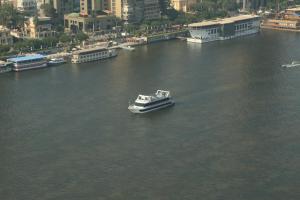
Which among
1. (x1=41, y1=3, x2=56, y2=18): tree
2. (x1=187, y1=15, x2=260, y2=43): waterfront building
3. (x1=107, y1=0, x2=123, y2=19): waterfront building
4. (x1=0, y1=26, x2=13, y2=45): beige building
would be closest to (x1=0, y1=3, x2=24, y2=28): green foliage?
(x1=41, y1=3, x2=56, y2=18): tree

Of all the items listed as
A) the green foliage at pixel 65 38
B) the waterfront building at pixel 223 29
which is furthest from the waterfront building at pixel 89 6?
the waterfront building at pixel 223 29

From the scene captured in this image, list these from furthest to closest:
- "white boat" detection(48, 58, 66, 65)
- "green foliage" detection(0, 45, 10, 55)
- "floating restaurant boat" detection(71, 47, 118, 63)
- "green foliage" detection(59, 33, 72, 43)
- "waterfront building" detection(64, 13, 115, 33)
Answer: "waterfront building" detection(64, 13, 115, 33) → "green foliage" detection(59, 33, 72, 43) → "green foliage" detection(0, 45, 10, 55) → "floating restaurant boat" detection(71, 47, 118, 63) → "white boat" detection(48, 58, 66, 65)

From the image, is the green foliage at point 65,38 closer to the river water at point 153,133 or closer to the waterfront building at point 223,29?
the river water at point 153,133

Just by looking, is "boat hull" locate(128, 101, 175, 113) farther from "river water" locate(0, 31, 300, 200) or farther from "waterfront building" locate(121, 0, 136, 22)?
"waterfront building" locate(121, 0, 136, 22)

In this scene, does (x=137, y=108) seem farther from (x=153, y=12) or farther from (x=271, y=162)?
(x=153, y=12)

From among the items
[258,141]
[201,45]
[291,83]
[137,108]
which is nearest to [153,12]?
[201,45]
